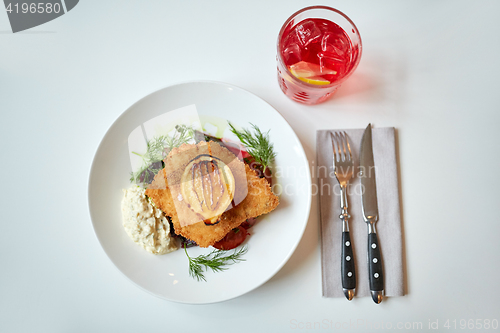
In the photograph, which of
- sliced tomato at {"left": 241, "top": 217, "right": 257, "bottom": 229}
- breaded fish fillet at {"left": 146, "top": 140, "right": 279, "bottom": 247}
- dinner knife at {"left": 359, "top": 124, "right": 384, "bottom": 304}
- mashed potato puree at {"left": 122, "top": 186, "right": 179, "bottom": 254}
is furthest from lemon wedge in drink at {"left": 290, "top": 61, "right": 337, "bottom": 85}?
mashed potato puree at {"left": 122, "top": 186, "right": 179, "bottom": 254}

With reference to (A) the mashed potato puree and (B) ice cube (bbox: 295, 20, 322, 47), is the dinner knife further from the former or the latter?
(A) the mashed potato puree

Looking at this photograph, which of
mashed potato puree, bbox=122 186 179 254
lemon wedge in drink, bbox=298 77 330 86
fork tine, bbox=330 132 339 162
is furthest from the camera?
fork tine, bbox=330 132 339 162

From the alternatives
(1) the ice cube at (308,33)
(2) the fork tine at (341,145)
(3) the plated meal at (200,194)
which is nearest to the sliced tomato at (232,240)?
(3) the plated meal at (200,194)

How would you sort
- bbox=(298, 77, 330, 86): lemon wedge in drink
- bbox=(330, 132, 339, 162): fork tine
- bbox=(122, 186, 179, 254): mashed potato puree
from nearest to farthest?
bbox=(298, 77, 330, 86): lemon wedge in drink < bbox=(122, 186, 179, 254): mashed potato puree < bbox=(330, 132, 339, 162): fork tine

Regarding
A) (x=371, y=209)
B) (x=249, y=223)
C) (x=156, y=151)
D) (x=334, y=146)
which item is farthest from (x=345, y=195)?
(x=156, y=151)

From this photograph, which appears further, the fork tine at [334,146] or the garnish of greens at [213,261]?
the fork tine at [334,146]

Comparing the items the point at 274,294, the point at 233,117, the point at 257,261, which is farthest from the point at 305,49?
the point at 274,294

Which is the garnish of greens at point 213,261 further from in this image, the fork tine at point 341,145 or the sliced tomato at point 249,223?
the fork tine at point 341,145
